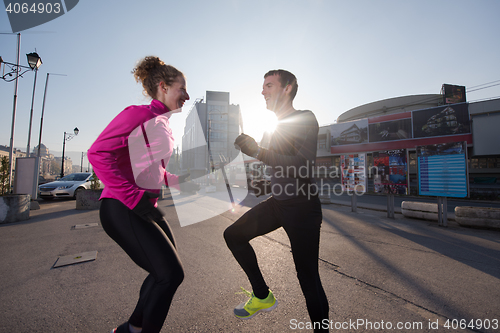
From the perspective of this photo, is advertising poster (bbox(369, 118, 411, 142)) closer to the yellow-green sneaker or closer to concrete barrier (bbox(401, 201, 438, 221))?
concrete barrier (bbox(401, 201, 438, 221))

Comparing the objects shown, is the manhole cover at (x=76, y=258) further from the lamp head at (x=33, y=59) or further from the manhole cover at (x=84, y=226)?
the lamp head at (x=33, y=59)

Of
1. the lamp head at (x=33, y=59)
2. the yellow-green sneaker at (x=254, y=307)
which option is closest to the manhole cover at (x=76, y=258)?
the yellow-green sneaker at (x=254, y=307)

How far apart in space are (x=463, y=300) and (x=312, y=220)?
2.25m

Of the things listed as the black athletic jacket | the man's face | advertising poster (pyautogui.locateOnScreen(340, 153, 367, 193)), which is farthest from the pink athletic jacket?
advertising poster (pyautogui.locateOnScreen(340, 153, 367, 193))

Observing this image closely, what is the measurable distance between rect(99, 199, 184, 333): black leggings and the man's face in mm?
Answer: 1365

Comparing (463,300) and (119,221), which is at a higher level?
→ (119,221)

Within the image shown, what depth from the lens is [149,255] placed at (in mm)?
1452

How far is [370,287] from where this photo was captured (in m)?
2.81

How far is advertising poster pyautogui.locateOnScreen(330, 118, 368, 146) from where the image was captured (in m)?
25.9

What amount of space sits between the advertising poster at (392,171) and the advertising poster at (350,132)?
55.3 feet

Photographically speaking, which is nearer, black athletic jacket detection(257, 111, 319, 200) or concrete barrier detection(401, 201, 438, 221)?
black athletic jacket detection(257, 111, 319, 200)

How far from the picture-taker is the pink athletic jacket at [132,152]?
144 centimetres

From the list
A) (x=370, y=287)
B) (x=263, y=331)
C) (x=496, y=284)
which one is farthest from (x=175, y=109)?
(x=496, y=284)

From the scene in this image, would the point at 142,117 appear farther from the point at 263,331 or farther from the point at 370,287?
the point at 370,287
